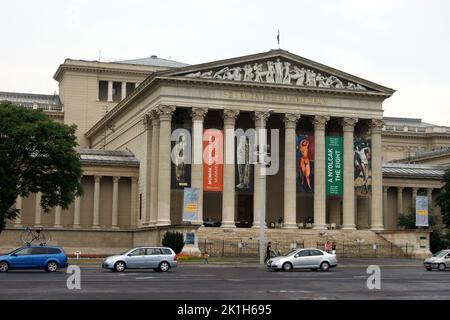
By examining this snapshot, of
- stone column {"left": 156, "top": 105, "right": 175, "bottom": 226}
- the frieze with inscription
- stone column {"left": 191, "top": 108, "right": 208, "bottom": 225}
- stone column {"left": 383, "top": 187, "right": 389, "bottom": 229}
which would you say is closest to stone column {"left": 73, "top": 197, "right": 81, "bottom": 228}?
stone column {"left": 156, "top": 105, "right": 175, "bottom": 226}

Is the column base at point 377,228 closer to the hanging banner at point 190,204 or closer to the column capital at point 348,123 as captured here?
the column capital at point 348,123

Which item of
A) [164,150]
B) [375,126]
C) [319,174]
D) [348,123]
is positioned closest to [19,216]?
[164,150]

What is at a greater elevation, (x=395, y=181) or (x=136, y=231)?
(x=395, y=181)

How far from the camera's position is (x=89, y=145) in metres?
113

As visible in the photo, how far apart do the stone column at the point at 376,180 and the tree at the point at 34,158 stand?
3438 centimetres

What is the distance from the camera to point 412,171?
97625mm

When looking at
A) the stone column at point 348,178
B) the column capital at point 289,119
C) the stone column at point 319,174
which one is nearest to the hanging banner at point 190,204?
the column capital at point 289,119

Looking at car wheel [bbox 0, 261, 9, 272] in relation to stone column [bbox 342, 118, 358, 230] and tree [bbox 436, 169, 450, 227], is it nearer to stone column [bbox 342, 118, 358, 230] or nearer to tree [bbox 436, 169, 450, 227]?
stone column [bbox 342, 118, 358, 230]

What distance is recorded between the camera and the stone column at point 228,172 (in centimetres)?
7544

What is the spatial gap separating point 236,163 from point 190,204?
8.96 metres
